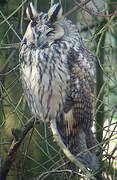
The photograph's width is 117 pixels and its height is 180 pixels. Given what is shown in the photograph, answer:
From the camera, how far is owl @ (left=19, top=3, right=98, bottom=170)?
2857 mm

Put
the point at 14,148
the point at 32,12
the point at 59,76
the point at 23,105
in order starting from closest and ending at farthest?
the point at 32,12 → the point at 59,76 → the point at 14,148 → the point at 23,105

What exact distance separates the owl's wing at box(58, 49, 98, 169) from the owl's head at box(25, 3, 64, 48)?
19 cm

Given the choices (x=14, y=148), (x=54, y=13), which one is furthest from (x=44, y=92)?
(x=54, y=13)

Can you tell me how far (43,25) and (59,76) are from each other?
33 cm

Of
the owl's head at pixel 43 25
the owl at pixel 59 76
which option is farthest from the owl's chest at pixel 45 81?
the owl's head at pixel 43 25

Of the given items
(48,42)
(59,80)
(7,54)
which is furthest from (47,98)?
(7,54)

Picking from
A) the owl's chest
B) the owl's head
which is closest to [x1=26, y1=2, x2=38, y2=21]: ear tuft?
the owl's head

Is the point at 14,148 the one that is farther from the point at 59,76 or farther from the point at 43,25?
the point at 43,25

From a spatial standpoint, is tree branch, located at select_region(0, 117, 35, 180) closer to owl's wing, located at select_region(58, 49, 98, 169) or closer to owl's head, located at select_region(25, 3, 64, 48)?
owl's wing, located at select_region(58, 49, 98, 169)

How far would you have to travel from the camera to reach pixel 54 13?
2701 millimetres

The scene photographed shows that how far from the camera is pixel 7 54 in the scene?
337 cm

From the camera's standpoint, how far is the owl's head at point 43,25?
2699mm

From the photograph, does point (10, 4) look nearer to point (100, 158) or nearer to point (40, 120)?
point (40, 120)

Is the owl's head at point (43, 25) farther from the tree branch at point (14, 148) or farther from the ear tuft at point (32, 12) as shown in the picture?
the tree branch at point (14, 148)
